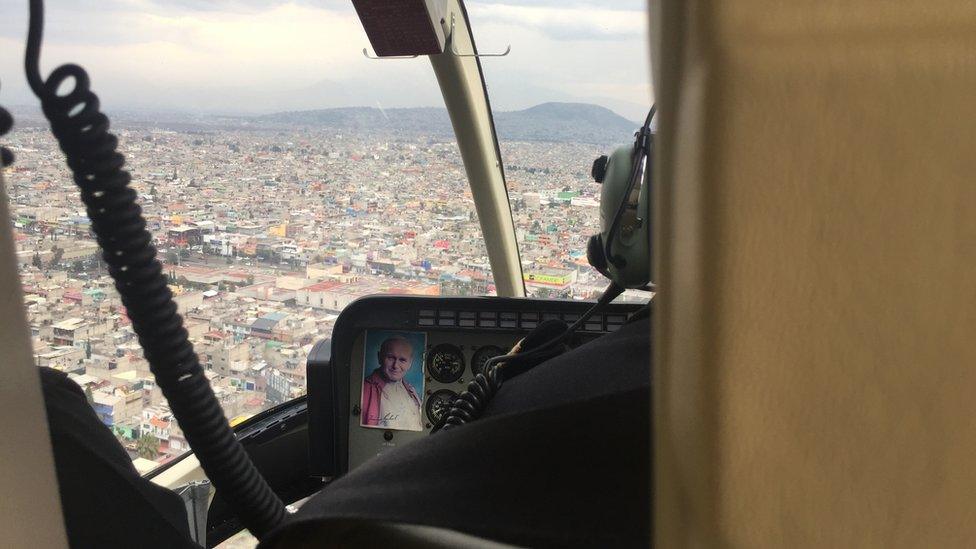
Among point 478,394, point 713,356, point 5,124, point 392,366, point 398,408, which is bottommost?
point 398,408

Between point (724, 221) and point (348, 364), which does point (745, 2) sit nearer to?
point (724, 221)

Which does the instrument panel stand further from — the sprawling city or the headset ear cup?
the headset ear cup

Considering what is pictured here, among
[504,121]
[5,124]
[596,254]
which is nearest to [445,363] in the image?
[596,254]

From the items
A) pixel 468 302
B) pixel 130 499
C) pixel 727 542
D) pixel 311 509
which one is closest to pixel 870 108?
pixel 727 542

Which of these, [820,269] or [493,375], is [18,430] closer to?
[820,269]

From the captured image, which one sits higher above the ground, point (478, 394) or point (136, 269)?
point (136, 269)
